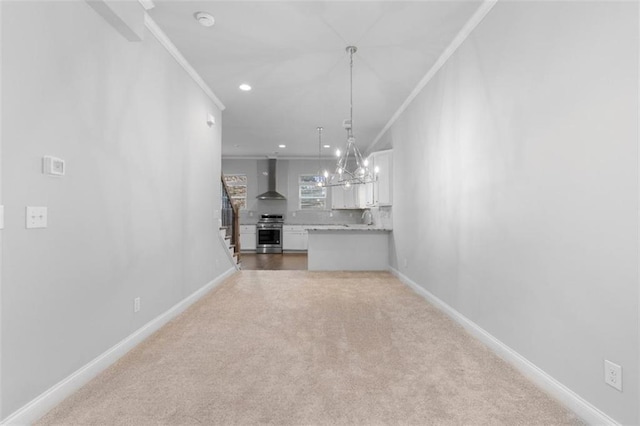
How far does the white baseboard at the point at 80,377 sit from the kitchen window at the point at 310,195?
6.82 meters

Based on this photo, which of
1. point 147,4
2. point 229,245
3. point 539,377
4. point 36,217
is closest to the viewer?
point 36,217

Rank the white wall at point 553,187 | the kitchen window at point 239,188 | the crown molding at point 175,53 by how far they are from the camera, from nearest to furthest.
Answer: the white wall at point 553,187, the crown molding at point 175,53, the kitchen window at point 239,188

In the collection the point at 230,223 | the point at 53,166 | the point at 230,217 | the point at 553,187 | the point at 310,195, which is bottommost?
the point at 230,223

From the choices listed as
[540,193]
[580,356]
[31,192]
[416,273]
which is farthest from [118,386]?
[416,273]

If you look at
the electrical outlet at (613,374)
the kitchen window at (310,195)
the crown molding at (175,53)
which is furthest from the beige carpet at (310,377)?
the kitchen window at (310,195)

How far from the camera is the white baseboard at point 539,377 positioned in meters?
1.62

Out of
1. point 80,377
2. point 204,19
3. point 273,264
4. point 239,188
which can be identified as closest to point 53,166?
point 80,377

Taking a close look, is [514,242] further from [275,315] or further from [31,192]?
[31,192]

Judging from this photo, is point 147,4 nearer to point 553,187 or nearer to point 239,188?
point 553,187

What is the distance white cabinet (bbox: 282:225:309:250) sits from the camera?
31.2 feet

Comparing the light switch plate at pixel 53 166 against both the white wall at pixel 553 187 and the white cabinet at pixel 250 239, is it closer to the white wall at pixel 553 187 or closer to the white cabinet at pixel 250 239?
the white wall at pixel 553 187

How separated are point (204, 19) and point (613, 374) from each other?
3705 millimetres

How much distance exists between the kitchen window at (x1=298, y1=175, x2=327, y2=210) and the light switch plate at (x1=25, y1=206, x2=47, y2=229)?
822cm

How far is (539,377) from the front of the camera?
6.56 ft
